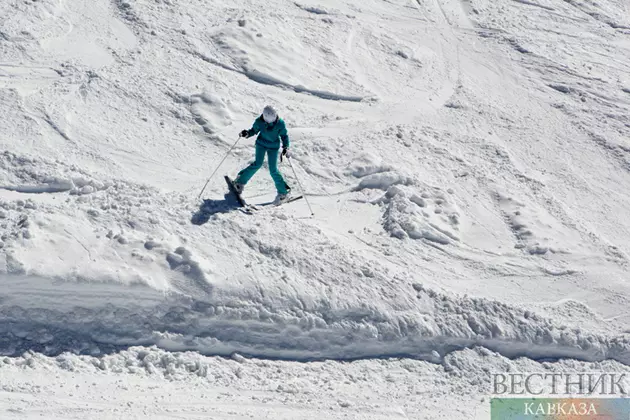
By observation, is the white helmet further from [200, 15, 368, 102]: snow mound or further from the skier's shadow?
[200, 15, 368, 102]: snow mound

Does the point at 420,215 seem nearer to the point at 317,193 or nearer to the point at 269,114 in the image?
the point at 317,193

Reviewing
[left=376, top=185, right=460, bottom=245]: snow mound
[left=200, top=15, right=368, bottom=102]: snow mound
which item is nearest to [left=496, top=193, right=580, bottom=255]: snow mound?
[left=376, top=185, right=460, bottom=245]: snow mound

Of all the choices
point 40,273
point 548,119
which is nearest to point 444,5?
point 548,119

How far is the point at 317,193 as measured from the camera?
1259 cm

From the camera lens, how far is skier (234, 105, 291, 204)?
11158mm

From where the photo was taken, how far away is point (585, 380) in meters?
10.5

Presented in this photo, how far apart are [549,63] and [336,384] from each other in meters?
10.4

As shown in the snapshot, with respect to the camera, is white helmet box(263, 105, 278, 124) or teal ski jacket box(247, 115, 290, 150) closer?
white helmet box(263, 105, 278, 124)

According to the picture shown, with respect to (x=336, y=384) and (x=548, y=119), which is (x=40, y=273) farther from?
(x=548, y=119)

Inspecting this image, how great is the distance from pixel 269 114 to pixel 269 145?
57cm
